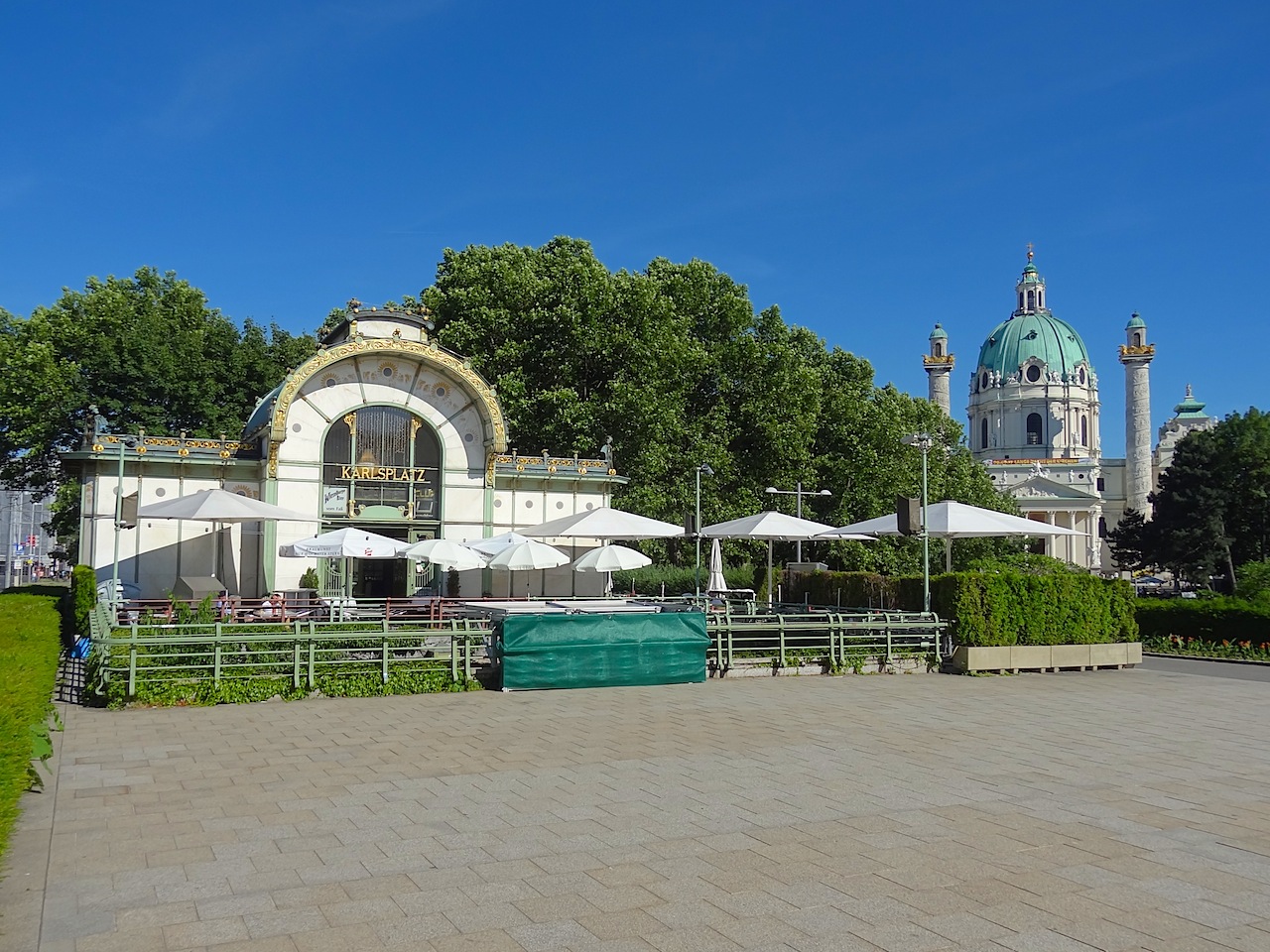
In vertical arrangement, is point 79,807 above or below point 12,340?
below

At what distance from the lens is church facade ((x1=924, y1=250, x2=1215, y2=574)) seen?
387 ft

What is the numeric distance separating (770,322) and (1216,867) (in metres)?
40.5

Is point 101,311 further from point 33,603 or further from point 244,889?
point 244,889

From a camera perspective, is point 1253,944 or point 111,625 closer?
point 1253,944

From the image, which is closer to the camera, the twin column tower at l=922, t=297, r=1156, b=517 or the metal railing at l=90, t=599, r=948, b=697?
the metal railing at l=90, t=599, r=948, b=697

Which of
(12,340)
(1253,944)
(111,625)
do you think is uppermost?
(12,340)

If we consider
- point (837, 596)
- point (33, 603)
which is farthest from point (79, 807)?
point (837, 596)

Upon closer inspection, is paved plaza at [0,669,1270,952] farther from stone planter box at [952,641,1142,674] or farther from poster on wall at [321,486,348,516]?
poster on wall at [321,486,348,516]

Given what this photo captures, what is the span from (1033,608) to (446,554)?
12.5 m

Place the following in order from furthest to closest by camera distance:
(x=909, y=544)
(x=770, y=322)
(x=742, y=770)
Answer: (x=770, y=322)
(x=909, y=544)
(x=742, y=770)

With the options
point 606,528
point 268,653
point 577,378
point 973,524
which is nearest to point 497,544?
point 606,528

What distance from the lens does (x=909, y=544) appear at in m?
43.7

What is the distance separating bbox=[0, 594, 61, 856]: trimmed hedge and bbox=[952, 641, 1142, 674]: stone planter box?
15630 mm

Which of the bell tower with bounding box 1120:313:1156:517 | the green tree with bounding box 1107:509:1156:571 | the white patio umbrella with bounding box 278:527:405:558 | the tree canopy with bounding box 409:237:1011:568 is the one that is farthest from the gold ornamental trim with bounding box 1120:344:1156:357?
the white patio umbrella with bounding box 278:527:405:558
